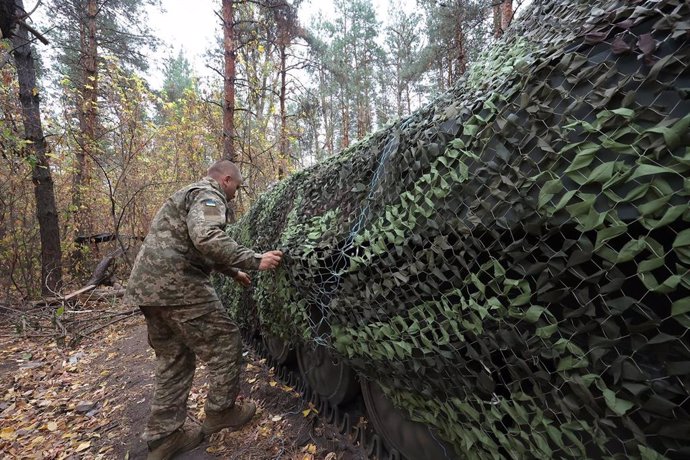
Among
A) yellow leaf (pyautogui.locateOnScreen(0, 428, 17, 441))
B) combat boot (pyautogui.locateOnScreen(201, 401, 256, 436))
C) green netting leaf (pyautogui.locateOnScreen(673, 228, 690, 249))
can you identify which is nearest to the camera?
green netting leaf (pyautogui.locateOnScreen(673, 228, 690, 249))

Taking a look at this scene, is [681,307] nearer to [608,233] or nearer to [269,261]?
[608,233]

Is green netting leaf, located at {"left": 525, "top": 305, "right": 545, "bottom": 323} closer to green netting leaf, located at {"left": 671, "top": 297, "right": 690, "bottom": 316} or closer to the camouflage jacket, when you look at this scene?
green netting leaf, located at {"left": 671, "top": 297, "right": 690, "bottom": 316}

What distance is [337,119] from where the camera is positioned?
23.7 metres

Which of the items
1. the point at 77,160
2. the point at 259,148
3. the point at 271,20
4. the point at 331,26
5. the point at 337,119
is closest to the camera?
the point at 271,20

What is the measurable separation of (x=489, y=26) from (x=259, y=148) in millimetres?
8532

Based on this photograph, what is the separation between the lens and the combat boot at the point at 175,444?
2582 millimetres

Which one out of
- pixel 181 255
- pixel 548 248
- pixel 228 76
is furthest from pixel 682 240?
pixel 228 76

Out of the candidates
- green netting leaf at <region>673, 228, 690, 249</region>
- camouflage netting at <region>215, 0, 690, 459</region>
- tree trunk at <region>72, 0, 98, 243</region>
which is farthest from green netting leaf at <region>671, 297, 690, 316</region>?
tree trunk at <region>72, 0, 98, 243</region>

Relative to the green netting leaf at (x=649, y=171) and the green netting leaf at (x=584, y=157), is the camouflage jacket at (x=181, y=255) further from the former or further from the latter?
the green netting leaf at (x=649, y=171)

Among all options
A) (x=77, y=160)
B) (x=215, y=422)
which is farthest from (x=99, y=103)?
(x=215, y=422)

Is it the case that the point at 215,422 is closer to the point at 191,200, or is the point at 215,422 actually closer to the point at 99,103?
the point at 191,200

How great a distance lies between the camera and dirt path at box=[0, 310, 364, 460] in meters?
2.66

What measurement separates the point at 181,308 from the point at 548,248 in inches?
103

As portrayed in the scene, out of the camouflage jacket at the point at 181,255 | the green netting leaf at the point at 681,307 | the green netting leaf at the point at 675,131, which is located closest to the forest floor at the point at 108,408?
Answer: the camouflage jacket at the point at 181,255
